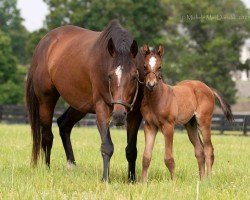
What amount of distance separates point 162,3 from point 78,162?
39498 millimetres

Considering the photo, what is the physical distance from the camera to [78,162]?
398 inches

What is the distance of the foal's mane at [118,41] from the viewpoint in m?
6.77

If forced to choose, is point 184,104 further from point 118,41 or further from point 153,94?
point 118,41

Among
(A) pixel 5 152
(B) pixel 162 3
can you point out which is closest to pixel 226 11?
(B) pixel 162 3

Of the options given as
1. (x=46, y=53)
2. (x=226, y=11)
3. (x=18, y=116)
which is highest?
(x=226, y=11)

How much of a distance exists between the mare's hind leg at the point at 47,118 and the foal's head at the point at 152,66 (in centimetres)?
278

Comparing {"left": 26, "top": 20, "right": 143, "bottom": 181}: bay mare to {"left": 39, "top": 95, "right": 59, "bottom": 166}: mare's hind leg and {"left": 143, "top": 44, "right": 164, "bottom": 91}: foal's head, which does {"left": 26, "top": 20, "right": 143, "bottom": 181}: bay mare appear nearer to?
{"left": 39, "top": 95, "right": 59, "bottom": 166}: mare's hind leg

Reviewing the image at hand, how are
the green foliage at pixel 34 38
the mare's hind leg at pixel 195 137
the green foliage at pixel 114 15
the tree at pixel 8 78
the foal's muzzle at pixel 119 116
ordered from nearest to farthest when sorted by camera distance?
the foal's muzzle at pixel 119 116, the mare's hind leg at pixel 195 137, the tree at pixel 8 78, the green foliage at pixel 114 15, the green foliage at pixel 34 38

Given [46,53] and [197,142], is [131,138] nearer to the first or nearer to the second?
[197,142]

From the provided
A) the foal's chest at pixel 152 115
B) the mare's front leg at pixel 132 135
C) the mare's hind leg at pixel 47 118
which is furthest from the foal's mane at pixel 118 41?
the mare's hind leg at pixel 47 118

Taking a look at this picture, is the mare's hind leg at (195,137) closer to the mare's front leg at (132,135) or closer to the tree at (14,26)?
the mare's front leg at (132,135)

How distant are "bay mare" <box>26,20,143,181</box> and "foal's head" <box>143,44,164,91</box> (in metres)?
0.16

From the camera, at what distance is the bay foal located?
→ 7.09 metres

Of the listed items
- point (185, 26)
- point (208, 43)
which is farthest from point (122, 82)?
point (185, 26)
